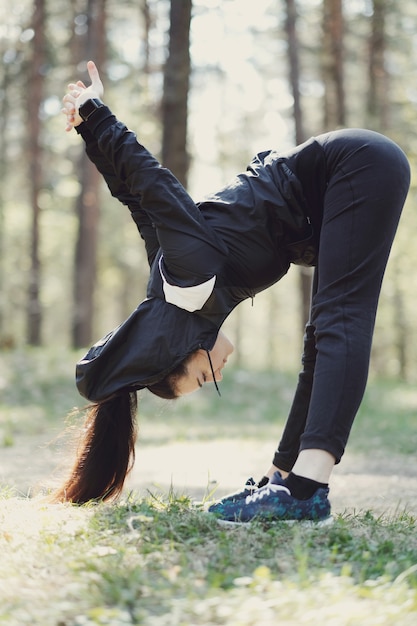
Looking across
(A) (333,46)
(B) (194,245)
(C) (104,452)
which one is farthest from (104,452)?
(A) (333,46)

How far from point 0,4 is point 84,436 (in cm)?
1944

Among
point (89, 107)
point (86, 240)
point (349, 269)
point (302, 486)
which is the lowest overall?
point (302, 486)

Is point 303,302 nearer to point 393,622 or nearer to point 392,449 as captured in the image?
point 392,449

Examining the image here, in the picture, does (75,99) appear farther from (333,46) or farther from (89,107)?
(333,46)

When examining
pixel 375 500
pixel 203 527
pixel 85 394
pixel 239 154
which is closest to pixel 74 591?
pixel 203 527

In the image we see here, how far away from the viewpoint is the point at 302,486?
9.97 feet

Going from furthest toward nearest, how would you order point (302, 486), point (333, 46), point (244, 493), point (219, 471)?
point (333, 46)
point (219, 471)
point (244, 493)
point (302, 486)

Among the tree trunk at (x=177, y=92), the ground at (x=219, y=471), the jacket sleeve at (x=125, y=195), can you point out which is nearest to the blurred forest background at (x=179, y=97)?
the tree trunk at (x=177, y=92)

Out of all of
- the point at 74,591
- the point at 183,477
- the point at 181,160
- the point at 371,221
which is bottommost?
the point at 183,477

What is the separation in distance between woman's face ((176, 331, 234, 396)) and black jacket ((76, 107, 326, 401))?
0.23 ft

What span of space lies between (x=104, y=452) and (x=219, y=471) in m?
3.18

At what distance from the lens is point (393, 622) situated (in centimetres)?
210

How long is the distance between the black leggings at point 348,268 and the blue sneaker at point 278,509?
0.20 m

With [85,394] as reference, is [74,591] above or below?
below
